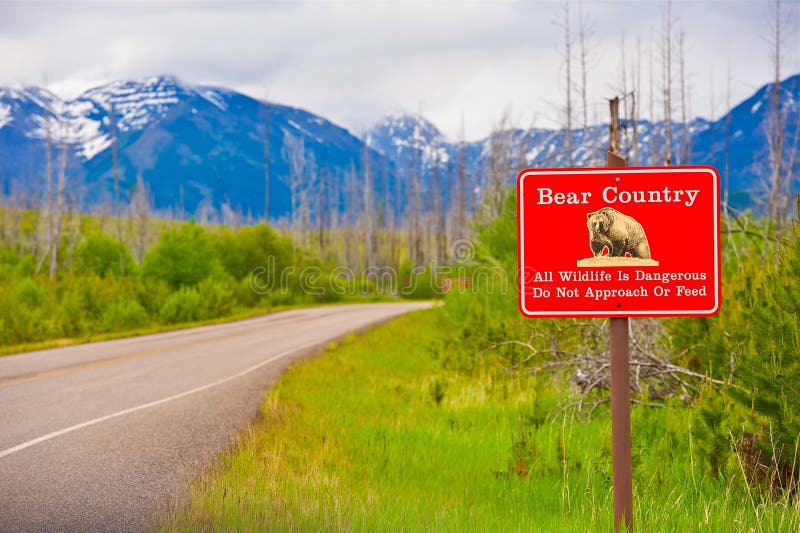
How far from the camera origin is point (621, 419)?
387cm

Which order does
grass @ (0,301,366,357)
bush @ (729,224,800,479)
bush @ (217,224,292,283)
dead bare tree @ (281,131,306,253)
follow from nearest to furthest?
bush @ (729,224,800,479) → grass @ (0,301,366,357) → bush @ (217,224,292,283) → dead bare tree @ (281,131,306,253)

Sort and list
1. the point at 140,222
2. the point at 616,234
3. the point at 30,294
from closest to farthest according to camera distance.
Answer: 1. the point at 616,234
2. the point at 30,294
3. the point at 140,222

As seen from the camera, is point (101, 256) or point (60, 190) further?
point (101, 256)

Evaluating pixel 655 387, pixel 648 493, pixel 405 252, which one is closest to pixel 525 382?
pixel 655 387

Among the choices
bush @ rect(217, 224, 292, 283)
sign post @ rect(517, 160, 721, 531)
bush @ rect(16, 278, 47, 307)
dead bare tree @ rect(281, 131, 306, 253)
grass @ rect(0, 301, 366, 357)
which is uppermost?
dead bare tree @ rect(281, 131, 306, 253)

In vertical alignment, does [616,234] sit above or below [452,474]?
above

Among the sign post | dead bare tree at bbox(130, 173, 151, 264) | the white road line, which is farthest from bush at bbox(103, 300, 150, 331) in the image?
dead bare tree at bbox(130, 173, 151, 264)

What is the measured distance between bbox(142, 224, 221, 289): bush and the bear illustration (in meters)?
32.3

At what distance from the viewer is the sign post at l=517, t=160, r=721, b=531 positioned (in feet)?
12.4

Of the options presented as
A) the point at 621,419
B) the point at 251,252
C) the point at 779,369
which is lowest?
the point at 621,419

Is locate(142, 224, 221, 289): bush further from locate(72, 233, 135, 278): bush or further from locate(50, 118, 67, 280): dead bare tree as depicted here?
locate(72, 233, 135, 278): bush

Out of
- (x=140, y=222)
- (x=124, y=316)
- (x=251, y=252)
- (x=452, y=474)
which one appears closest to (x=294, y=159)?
(x=251, y=252)

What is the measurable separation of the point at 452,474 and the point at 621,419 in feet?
7.47

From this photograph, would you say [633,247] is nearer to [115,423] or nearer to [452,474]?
[452,474]
